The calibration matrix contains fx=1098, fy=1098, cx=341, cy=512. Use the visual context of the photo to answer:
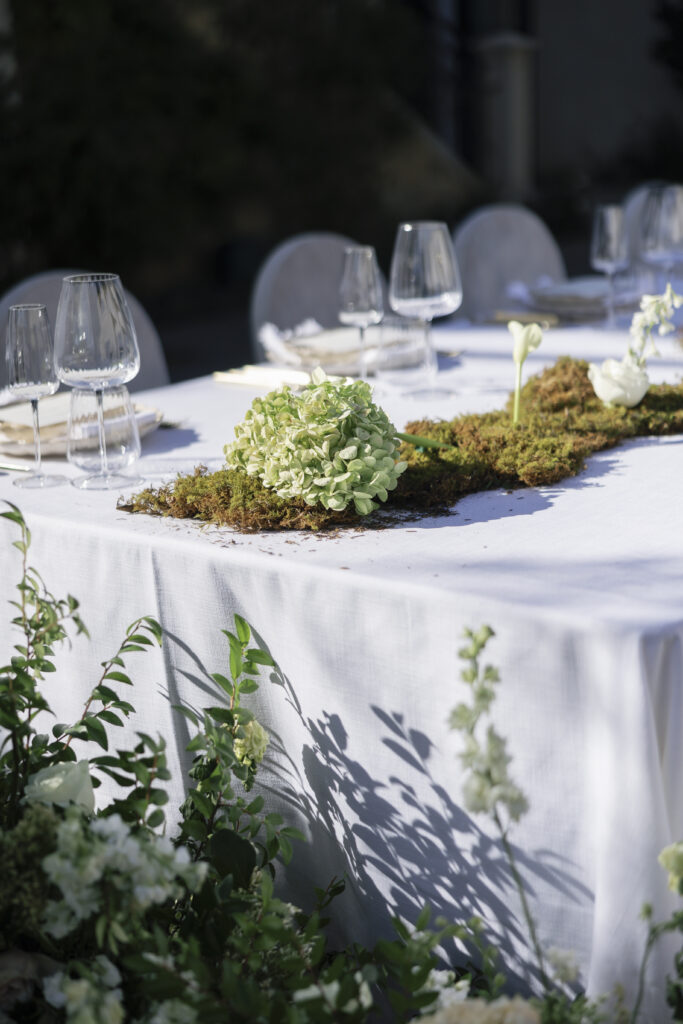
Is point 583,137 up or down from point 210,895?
up

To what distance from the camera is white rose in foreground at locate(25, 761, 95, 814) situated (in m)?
1.00

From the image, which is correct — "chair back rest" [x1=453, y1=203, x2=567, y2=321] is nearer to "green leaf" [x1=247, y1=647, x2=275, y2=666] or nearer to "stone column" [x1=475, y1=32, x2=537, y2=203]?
"green leaf" [x1=247, y1=647, x2=275, y2=666]

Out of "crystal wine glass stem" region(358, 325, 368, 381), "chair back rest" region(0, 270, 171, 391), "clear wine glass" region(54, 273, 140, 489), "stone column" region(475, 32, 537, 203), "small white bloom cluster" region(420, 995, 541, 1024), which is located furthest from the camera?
"stone column" region(475, 32, 537, 203)

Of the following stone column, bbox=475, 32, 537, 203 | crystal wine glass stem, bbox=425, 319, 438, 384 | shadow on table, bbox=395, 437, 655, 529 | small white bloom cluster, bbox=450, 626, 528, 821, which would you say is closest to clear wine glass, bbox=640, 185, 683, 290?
crystal wine glass stem, bbox=425, 319, 438, 384

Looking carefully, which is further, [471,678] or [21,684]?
[21,684]

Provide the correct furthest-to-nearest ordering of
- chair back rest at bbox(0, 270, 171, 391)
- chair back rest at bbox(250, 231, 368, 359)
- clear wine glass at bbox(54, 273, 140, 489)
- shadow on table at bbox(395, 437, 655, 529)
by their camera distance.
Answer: chair back rest at bbox(250, 231, 368, 359) → chair back rest at bbox(0, 270, 171, 391) → clear wine glass at bbox(54, 273, 140, 489) → shadow on table at bbox(395, 437, 655, 529)

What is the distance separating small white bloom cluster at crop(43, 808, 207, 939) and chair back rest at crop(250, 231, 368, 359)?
5.91 feet

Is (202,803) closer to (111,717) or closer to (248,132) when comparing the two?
(111,717)

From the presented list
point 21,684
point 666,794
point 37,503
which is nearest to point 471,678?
point 666,794

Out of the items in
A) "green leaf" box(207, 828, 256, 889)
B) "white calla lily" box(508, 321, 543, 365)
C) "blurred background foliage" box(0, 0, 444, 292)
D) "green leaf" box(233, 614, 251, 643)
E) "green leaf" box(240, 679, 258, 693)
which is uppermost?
"blurred background foliage" box(0, 0, 444, 292)

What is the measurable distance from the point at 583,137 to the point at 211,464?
12030mm

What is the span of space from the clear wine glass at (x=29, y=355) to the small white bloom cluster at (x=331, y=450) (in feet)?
1.14

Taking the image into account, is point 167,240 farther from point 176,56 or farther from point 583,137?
point 583,137

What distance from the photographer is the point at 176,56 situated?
A: 7.49 m
